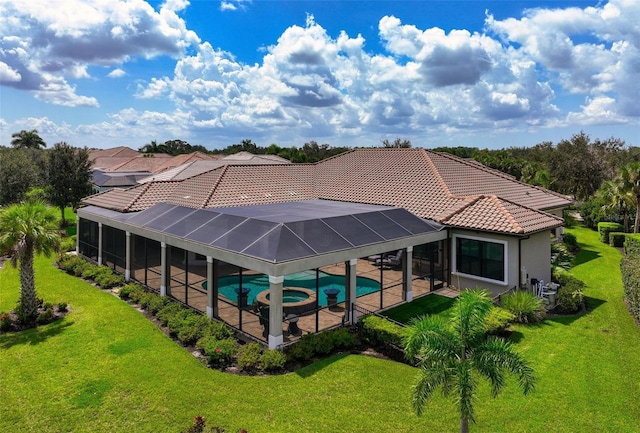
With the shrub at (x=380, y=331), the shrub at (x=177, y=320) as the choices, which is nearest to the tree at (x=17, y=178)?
the shrub at (x=177, y=320)

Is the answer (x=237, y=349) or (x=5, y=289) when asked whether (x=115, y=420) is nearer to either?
(x=237, y=349)

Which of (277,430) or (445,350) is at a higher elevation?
(445,350)

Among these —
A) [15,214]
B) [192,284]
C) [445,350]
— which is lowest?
[192,284]

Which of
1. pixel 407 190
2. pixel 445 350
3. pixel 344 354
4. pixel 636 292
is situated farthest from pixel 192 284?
→ pixel 636 292

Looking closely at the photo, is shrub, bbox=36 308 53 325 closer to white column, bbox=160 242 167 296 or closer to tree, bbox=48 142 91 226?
white column, bbox=160 242 167 296

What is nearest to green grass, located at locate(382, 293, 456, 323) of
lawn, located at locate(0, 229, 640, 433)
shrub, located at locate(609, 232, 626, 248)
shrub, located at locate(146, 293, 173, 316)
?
lawn, located at locate(0, 229, 640, 433)

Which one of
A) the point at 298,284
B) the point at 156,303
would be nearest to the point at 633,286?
the point at 298,284
